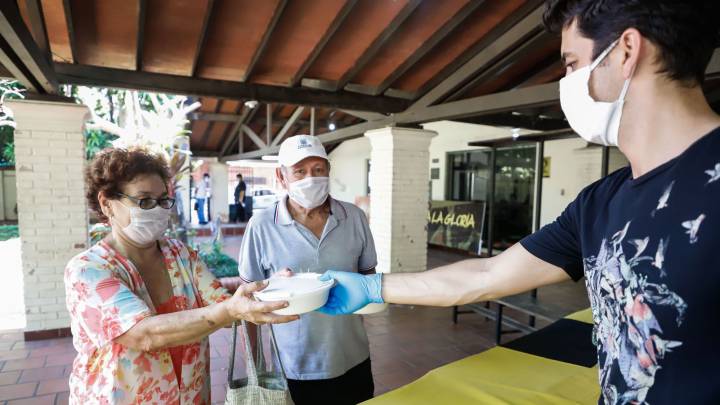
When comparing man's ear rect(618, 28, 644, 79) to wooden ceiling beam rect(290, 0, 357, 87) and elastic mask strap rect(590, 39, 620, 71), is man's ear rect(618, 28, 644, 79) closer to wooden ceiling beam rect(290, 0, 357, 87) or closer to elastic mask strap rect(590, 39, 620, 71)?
elastic mask strap rect(590, 39, 620, 71)

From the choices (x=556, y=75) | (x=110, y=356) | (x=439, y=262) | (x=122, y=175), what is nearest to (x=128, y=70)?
(x=122, y=175)

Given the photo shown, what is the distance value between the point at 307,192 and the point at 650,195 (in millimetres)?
1429

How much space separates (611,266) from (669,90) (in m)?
0.41

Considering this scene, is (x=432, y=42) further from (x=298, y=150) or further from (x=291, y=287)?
(x=291, y=287)

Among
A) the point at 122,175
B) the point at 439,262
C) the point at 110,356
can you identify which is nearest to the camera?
the point at 110,356

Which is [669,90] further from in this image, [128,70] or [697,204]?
[128,70]

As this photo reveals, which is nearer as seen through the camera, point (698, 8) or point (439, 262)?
point (698, 8)

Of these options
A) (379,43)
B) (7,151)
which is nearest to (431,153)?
(379,43)

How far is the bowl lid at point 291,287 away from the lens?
1227mm

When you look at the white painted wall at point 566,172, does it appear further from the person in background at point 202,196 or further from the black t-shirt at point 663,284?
the person in background at point 202,196

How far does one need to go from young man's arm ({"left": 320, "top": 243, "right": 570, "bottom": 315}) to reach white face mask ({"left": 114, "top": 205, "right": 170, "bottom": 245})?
0.68 metres

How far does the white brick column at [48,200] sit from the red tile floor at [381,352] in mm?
465

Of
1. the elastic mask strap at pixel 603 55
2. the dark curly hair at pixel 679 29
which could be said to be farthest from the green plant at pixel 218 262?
the dark curly hair at pixel 679 29

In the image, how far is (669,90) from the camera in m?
0.86
